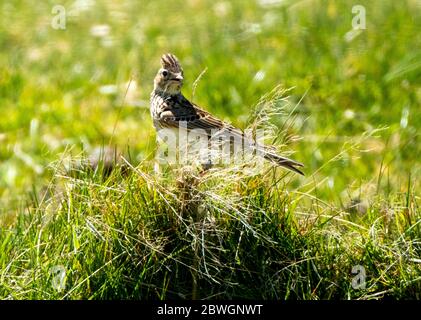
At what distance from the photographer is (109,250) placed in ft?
18.0

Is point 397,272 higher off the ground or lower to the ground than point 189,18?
lower

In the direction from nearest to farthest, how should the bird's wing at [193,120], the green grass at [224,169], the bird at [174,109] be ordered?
the green grass at [224,169], the bird's wing at [193,120], the bird at [174,109]

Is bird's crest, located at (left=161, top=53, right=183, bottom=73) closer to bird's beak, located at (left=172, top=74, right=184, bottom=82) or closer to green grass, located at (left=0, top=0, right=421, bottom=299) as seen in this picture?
bird's beak, located at (left=172, top=74, right=184, bottom=82)

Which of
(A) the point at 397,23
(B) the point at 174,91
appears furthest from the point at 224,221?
(A) the point at 397,23

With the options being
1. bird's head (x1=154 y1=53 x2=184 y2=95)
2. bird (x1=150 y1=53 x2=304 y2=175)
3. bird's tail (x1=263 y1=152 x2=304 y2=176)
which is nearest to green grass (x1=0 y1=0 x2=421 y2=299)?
bird's tail (x1=263 y1=152 x2=304 y2=176)

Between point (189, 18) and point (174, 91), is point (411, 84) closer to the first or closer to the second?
point (189, 18)

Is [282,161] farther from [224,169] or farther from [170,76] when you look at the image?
[170,76]

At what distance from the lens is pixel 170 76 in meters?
6.72

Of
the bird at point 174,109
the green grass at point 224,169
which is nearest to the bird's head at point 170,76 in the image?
the bird at point 174,109

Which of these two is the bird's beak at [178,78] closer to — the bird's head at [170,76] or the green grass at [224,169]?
the bird's head at [170,76]

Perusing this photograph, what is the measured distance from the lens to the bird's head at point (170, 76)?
22.0 ft

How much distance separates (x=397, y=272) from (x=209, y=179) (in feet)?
3.56

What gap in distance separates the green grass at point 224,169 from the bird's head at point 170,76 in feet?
1.32

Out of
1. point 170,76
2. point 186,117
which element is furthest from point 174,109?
point 170,76
